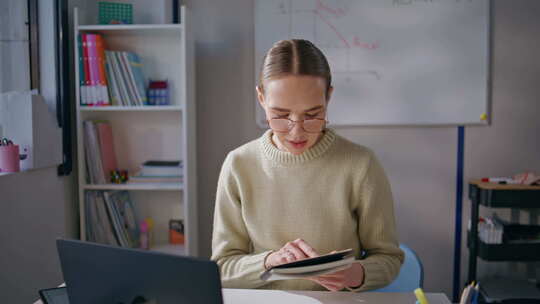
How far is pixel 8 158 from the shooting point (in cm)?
163

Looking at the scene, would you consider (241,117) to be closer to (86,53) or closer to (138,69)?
(138,69)

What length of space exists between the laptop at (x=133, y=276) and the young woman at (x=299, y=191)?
459 millimetres

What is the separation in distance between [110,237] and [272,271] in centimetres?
171

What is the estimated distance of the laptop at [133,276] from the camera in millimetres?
612

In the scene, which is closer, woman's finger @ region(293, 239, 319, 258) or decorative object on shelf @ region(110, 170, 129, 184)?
woman's finger @ region(293, 239, 319, 258)

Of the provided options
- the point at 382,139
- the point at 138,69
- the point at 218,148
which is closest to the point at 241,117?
the point at 218,148

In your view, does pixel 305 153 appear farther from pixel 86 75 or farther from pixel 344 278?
pixel 86 75

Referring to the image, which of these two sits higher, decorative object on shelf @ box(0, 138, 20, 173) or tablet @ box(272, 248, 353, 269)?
decorative object on shelf @ box(0, 138, 20, 173)

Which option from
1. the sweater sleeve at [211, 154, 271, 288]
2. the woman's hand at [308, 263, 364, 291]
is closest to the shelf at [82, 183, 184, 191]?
the sweater sleeve at [211, 154, 271, 288]

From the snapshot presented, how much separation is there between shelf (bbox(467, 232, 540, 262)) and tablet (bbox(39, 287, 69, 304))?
81.4 inches

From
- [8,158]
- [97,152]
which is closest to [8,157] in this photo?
[8,158]

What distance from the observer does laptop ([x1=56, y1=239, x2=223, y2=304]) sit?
2.01 feet

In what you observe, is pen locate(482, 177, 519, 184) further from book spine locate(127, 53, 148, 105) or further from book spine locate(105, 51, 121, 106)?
book spine locate(105, 51, 121, 106)

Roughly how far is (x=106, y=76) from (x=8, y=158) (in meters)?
0.77
